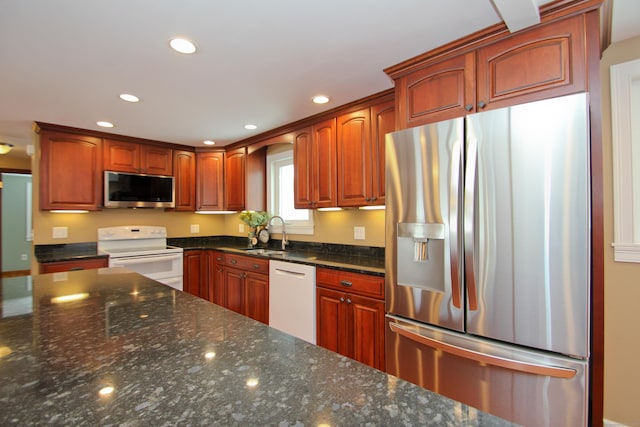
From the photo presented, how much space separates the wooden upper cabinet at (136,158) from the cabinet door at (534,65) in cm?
367

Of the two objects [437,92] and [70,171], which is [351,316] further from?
[70,171]

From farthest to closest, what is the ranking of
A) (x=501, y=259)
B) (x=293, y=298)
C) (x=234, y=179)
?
(x=234, y=179) < (x=293, y=298) < (x=501, y=259)

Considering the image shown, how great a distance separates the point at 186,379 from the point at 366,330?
1.79 meters

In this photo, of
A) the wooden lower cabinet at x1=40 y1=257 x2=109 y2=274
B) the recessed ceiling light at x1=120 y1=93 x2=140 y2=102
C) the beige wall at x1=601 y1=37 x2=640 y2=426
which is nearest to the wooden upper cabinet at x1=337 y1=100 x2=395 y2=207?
the beige wall at x1=601 y1=37 x2=640 y2=426

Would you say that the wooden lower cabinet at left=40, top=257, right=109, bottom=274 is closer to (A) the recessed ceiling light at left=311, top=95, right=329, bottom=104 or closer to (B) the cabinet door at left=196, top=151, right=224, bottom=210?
(B) the cabinet door at left=196, top=151, right=224, bottom=210

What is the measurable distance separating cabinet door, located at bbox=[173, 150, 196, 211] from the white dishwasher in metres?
1.85

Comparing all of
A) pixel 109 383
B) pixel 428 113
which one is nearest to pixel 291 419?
pixel 109 383

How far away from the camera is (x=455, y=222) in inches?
62.9

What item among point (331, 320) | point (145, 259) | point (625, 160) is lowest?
point (331, 320)

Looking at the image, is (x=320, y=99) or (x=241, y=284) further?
(x=241, y=284)

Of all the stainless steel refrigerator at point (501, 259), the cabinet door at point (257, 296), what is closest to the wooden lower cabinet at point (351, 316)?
the stainless steel refrigerator at point (501, 259)

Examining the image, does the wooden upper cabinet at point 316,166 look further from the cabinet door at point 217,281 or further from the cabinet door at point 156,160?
the cabinet door at point 156,160

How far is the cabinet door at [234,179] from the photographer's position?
13.2ft

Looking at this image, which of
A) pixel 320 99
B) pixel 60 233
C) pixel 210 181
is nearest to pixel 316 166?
pixel 320 99
